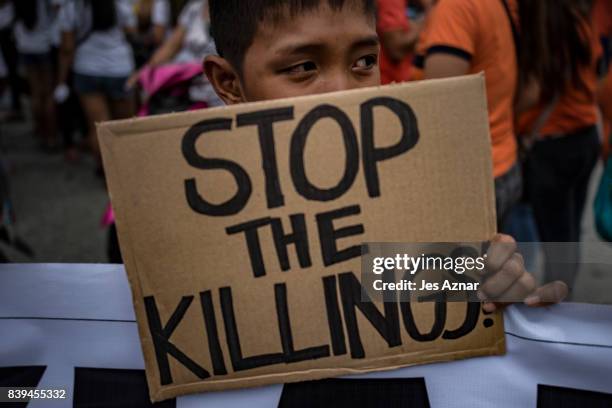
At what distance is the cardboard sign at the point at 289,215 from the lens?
1064mm

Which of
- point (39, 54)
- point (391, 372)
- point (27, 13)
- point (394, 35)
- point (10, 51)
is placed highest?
point (27, 13)

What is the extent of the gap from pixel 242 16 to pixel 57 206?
428cm

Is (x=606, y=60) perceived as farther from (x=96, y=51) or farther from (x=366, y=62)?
(x=96, y=51)

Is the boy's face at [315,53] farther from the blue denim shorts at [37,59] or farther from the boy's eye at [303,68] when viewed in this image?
the blue denim shorts at [37,59]

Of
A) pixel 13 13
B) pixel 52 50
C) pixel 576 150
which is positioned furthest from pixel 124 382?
pixel 13 13

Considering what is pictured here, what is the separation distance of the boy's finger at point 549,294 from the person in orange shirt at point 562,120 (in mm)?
1481

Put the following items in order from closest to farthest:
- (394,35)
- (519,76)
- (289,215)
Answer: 1. (289,215)
2. (519,76)
3. (394,35)

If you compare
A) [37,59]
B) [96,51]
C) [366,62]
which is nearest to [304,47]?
[366,62]

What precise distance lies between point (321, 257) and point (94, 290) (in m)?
0.46

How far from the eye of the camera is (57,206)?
5.39 m

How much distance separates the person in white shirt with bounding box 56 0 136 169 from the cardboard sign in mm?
4427

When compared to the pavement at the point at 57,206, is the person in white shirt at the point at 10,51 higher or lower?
higher

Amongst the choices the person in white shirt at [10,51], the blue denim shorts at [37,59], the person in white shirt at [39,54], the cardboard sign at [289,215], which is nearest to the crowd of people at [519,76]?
the cardboard sign at [289,215]

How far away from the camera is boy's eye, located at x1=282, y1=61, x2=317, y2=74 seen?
141 cm
